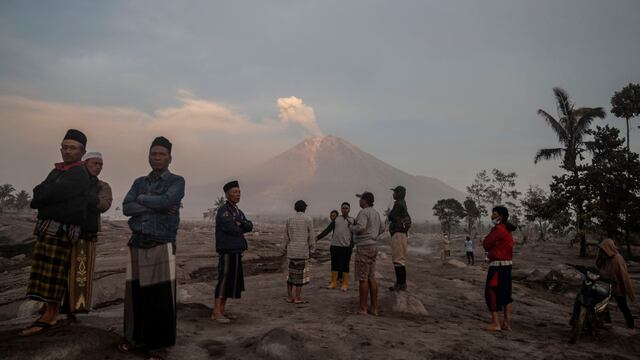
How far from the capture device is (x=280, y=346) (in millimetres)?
4406

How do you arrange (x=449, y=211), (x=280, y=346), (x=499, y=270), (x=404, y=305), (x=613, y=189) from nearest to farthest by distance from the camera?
(x=280, y=346), (x=499, y=270), (x=404, y=305), (x=613, y=189), (x=449, y=211)

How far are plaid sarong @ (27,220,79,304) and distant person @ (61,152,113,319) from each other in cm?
8

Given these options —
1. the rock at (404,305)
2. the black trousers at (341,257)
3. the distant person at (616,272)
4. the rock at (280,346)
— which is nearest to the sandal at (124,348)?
the rock at (280,346)

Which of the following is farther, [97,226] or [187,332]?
[187,332]

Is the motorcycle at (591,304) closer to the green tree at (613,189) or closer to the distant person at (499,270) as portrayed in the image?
the distant person at (499,270)

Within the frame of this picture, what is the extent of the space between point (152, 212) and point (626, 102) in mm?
24678

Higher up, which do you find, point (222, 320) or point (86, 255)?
point (86, 255)

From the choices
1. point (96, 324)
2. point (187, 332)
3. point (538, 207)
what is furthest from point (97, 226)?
point (538, 207)

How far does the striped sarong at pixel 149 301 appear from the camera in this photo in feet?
12.7

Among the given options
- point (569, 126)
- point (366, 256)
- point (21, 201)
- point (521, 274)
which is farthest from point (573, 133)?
point (21, 201)

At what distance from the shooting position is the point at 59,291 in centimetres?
395

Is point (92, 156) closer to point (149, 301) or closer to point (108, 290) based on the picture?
point (149, 301)

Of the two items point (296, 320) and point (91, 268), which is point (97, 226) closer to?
point (91, 268)

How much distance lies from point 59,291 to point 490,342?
564 cm
